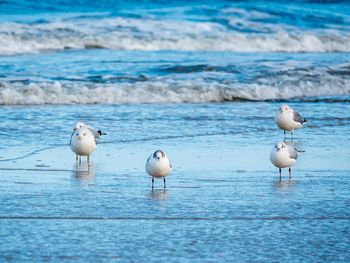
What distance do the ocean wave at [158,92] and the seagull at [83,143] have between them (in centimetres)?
463

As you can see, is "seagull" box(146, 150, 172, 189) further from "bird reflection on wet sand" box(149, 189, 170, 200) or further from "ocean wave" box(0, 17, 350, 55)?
"ocean wave" box(0, 17, 350, 55)

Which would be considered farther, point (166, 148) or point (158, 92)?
point (158, 92)

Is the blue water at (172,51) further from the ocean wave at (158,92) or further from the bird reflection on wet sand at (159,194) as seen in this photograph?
the bird reflection on wet sand at (159,194)

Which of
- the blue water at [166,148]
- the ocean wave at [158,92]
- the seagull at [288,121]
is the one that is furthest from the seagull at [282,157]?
the ocean wave at [158,92]

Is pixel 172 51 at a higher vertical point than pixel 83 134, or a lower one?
higher

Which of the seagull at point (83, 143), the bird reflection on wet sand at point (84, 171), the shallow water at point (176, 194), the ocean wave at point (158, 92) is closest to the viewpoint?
the shallow water at point (176, 194)

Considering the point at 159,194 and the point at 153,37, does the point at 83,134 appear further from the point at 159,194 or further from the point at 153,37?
the point at 153,37

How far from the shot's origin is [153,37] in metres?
23.8

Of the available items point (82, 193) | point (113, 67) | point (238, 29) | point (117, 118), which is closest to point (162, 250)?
point (82, 193)

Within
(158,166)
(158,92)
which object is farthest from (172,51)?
(158,166)

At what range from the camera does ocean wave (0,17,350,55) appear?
22.4 metres

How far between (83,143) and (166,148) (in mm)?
1085

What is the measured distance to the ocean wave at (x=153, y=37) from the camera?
2238 centimetres

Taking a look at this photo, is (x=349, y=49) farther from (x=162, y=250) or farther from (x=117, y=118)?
(x=162, y=250)
